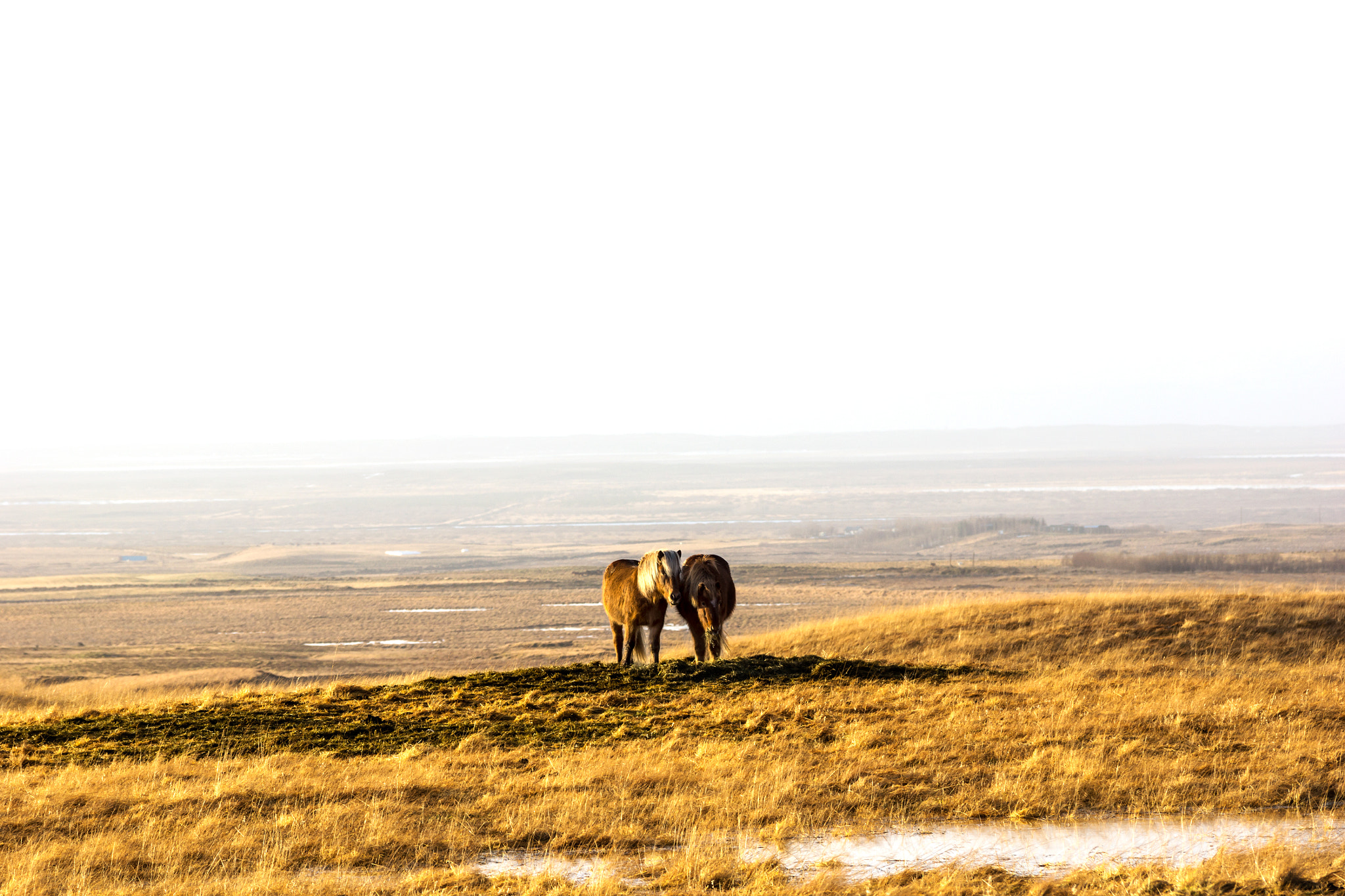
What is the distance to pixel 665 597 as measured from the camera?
13680 mm

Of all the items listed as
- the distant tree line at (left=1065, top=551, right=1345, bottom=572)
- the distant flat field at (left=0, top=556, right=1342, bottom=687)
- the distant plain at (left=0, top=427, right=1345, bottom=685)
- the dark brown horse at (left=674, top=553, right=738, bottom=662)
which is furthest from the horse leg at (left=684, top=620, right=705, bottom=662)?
the distant tree line at (left=1065, top=551, right=1345, bottom=572)

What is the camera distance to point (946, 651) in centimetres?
1903

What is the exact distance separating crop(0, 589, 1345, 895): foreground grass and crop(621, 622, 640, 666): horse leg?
44 cm

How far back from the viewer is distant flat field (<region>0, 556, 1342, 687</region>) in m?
40.1

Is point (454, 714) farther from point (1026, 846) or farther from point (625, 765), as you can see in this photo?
point (1026, 846)

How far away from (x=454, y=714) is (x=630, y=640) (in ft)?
10.1

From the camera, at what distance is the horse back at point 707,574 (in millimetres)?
13695

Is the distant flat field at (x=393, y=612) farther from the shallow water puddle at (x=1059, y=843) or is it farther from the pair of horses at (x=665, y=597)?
the shallow water puddle at (x=1059, y=843)

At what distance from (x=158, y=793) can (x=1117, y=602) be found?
1702 centimetres

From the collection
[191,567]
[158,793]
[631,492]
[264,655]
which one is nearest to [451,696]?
[158,793]

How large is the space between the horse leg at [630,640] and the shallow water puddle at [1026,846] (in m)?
6.98

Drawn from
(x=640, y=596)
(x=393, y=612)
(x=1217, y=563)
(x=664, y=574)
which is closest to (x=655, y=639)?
(x=640, y=596)

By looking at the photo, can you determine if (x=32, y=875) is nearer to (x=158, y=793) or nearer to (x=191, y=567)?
(x=158, y=793)

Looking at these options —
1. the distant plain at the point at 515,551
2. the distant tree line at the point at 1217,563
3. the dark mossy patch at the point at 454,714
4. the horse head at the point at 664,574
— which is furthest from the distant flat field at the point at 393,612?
the horse head at the point at 664,574
